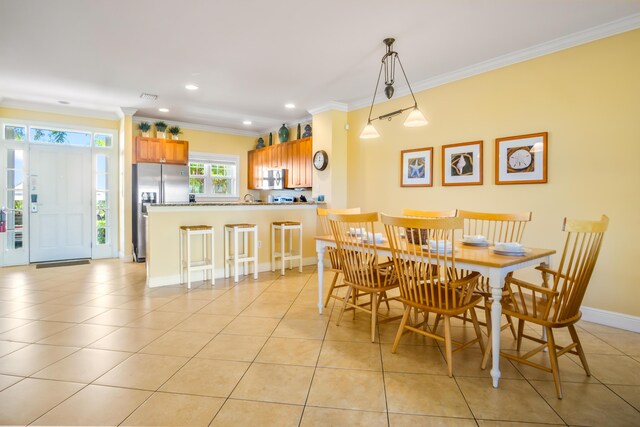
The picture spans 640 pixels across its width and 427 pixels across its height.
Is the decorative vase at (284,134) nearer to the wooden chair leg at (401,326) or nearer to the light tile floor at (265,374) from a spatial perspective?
the light tile floor at (265,374)

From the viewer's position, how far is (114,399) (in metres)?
1.84

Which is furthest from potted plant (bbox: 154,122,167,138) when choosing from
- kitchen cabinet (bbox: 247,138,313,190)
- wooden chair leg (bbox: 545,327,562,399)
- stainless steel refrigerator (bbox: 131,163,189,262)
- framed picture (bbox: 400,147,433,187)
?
wooden chair leg (bbox: 545,327,562,399)

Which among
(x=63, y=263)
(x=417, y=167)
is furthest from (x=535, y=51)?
(x=63, y=263)

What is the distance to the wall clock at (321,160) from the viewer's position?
536 centimetres

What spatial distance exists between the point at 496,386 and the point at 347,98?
13.9ft

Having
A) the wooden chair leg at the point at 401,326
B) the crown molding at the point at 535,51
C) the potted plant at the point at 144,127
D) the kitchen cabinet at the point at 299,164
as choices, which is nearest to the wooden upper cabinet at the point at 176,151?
the potted plant at the point at 144,127

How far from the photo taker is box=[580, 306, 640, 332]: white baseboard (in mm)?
2885

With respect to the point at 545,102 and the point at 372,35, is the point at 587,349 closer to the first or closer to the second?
the point at 545,102

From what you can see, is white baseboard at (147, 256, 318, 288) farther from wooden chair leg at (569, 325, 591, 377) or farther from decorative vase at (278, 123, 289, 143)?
wooden chair leg at (569, 325, 591, 377)

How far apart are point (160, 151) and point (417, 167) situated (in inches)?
180

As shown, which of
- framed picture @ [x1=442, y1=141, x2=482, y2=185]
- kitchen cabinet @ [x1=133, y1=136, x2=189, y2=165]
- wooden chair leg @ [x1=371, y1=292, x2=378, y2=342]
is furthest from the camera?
kitchen cabinet @ [x1=133, y1=136, x2=189, y2=165]

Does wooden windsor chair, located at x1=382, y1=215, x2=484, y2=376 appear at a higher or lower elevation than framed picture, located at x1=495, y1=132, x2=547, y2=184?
lower

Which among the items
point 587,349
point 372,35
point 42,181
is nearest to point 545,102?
point 372,35

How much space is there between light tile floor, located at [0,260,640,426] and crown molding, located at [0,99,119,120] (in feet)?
12.2
